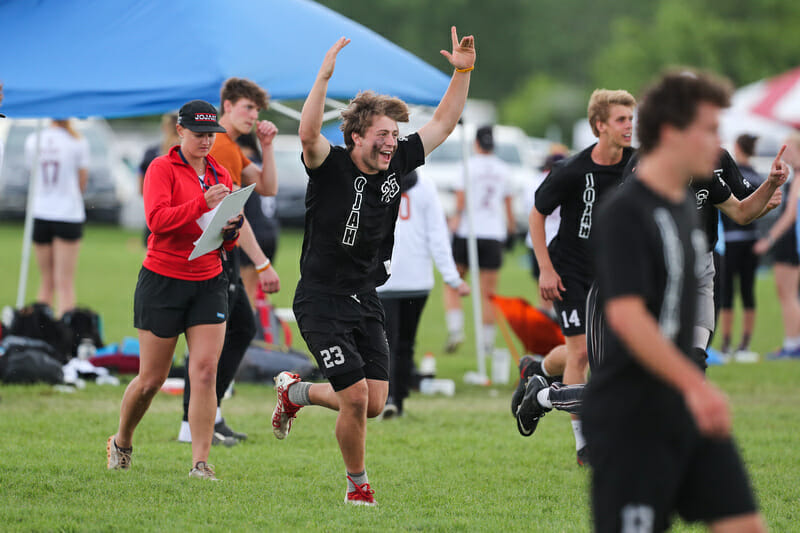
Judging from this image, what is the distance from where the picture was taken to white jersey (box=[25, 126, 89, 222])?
11.4m

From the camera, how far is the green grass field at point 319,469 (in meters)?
5.20

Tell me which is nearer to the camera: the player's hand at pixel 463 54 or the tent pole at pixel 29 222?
the player's hand at pixel 463 54

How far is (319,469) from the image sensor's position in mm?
6477

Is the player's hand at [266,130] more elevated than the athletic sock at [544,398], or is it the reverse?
the player's hand at [266,130]

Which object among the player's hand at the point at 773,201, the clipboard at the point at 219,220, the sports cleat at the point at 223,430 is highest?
the player's hand at the point at 773,201

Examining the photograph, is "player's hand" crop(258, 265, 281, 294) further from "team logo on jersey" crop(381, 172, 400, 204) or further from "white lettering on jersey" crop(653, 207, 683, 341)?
"white lettering on jersey" crop(653, 207, 683, 341)

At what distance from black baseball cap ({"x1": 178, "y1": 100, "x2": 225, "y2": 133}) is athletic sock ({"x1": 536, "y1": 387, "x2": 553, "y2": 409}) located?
2311 millimetres

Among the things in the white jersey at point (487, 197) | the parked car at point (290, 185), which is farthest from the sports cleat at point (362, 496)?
the parked car at point (290, 185)

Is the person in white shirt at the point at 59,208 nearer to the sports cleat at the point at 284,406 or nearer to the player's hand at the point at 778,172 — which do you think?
the sports cleat at the point at 284,406

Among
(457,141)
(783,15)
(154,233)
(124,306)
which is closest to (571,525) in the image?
(154,233)

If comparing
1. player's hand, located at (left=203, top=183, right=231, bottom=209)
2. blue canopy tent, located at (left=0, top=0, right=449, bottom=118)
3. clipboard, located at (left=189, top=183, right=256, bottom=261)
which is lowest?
clipboard, located at (left=189, top=183, right=256, bottom=261)

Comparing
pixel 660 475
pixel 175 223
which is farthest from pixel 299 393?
pixel 660 475

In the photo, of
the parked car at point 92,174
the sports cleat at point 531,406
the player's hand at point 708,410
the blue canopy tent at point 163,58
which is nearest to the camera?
the player's hand at point 708,410

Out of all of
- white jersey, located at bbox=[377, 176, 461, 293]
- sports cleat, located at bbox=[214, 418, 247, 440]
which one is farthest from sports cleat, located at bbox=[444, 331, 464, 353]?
sports cleat, located at bbox=[214, 418, 247, 440]
